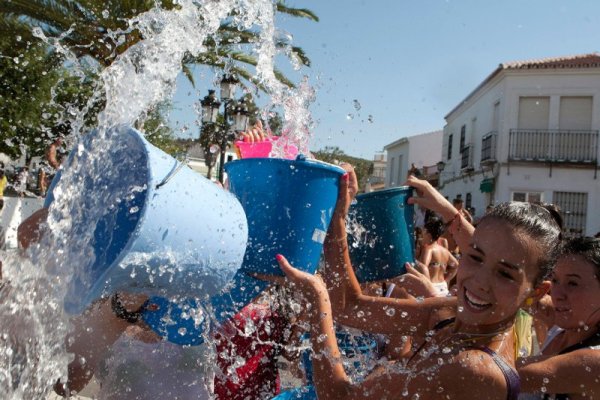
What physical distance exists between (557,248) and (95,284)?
1.32 meters

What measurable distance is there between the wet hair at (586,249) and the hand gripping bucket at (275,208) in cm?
103

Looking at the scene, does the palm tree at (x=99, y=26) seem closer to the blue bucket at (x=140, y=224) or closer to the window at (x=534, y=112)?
the blue bucket at (x=140, y=224)

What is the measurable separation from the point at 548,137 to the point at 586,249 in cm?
1986

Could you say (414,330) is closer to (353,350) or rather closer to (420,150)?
(353,350)

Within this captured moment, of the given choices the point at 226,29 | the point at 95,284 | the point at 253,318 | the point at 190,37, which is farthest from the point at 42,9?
the point at 95,284

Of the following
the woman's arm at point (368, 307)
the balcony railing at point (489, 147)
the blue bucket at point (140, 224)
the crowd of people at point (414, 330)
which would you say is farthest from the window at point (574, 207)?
the blue bucket at point (140, 224)

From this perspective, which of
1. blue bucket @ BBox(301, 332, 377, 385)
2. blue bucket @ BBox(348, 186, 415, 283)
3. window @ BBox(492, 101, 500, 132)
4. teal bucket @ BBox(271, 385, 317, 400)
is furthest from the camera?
window @ BBox(492, 101, 500, 132)

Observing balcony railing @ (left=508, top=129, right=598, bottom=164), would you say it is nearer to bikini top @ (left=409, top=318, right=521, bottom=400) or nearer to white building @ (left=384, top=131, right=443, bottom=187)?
white building @ (left=384, top=131, right=443, bottom=187)

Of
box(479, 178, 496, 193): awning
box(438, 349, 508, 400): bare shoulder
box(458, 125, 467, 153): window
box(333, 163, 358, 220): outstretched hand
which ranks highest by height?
box(458, 125, 467, 153): window

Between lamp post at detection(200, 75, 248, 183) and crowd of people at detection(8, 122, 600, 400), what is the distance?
7251 millimetres

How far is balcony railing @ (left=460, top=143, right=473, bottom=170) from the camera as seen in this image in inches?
957

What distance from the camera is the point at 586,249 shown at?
89.9 inches

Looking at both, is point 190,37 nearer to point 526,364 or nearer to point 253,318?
point 253,318

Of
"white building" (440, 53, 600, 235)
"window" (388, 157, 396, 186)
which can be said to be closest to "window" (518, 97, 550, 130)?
"white building" (440, 53, 600, 235)
